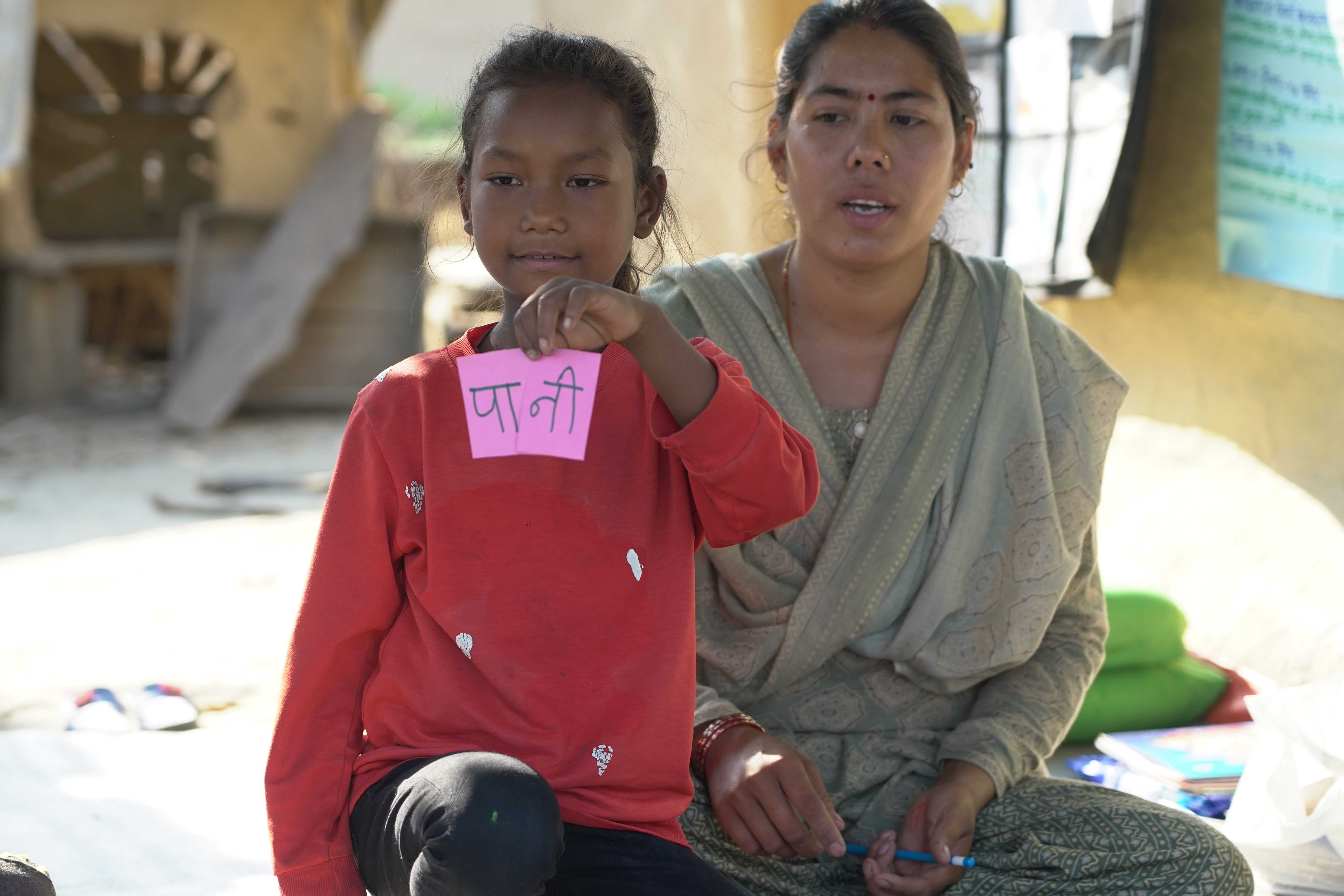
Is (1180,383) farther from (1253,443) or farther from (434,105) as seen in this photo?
(434,105)

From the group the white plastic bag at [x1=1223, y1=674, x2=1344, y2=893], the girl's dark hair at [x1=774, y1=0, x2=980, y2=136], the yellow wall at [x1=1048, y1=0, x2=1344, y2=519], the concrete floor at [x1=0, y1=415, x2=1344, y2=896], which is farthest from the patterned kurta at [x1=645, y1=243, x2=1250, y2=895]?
the yellow wall at [x1=1048, y1=0, x2=1344, y2=519]

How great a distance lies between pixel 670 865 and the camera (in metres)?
1.50

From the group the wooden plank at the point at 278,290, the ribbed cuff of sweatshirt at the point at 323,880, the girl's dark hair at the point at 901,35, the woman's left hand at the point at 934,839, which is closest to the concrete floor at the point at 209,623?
the ribbed cuff of sweatshirt at the point at 323,880

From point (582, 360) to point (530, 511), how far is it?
0.83ft

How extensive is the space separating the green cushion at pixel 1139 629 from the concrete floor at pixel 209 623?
82 millimetres

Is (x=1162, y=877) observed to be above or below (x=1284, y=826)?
above

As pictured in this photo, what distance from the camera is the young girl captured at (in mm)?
1514

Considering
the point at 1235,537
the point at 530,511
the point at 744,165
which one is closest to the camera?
the point at 530,511

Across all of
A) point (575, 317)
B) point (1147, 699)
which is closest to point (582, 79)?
point (575, 317)

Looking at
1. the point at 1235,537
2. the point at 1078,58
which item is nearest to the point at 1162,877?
the point at 1235,537

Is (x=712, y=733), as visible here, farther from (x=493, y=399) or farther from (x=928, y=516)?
(x=493, y=399)

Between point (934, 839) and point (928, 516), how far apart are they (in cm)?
53

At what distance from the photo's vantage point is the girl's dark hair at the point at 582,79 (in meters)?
1.61

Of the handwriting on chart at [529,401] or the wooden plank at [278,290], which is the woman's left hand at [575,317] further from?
the wooden plank at [278,290]
